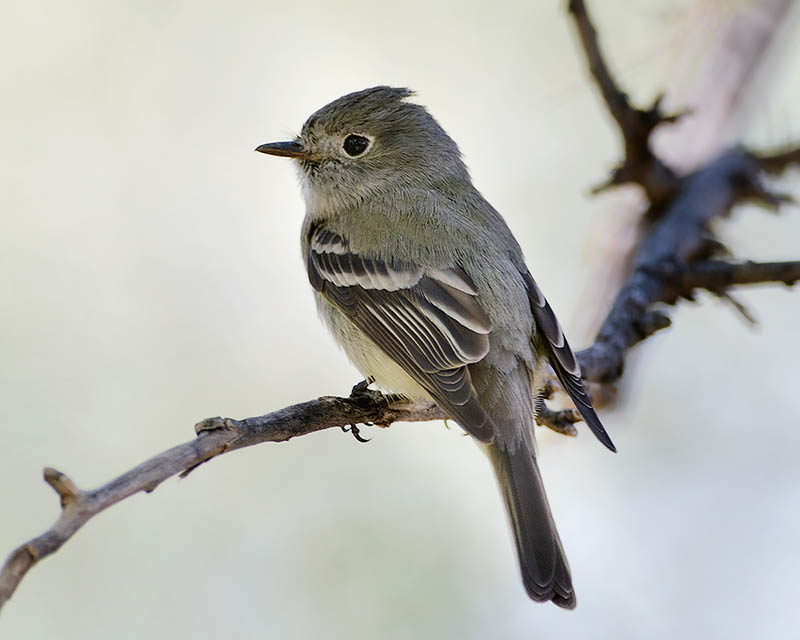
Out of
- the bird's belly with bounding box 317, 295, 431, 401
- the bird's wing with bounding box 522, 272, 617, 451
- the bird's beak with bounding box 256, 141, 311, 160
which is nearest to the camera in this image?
the bird's wing with bounding box 522, 272, 617, 451

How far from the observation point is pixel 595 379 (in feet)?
10.8

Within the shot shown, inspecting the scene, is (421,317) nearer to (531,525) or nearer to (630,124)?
(531,525)

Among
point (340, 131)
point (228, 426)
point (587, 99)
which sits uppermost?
point (587, 99)

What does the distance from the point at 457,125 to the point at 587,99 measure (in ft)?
3.30

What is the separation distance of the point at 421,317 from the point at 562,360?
498mm

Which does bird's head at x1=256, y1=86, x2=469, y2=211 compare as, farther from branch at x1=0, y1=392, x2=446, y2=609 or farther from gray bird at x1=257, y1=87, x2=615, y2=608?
branch at x1=0, y1=392, x2=446, y2=609

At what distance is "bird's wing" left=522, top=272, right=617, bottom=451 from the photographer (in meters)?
2.91

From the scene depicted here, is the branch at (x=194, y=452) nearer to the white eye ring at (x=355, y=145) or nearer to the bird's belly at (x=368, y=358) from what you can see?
the bird's belly at (x=368, y=358)

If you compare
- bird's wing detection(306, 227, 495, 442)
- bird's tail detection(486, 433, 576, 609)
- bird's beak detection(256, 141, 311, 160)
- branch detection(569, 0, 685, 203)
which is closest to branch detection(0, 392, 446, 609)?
bird's wing detection(306, 227, 495, 442)

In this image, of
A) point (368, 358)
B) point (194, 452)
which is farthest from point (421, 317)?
point (194, 452)

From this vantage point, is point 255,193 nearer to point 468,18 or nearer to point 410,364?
point 468,18

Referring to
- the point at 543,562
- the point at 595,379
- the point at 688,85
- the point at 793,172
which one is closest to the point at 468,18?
the point at 688,85

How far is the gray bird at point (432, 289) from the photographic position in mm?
2799

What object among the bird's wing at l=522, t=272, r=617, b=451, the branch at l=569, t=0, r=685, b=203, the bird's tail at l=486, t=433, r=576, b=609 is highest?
the branch at l=569, t=0, r=685, b=203
